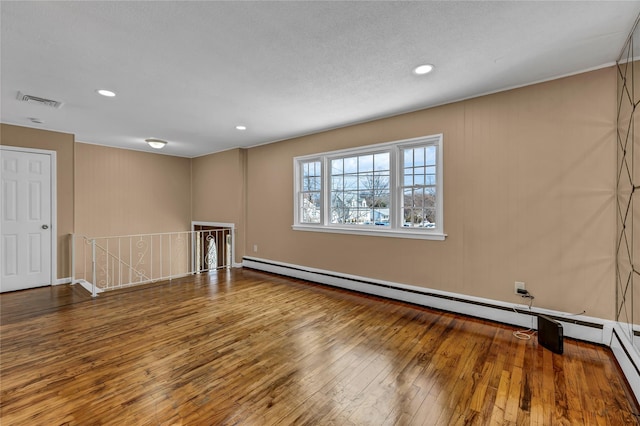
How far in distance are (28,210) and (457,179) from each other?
638cm

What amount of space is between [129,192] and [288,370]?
19.2 ft

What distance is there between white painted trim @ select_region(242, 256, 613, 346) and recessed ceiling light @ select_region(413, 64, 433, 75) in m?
2.56

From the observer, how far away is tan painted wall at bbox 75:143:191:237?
5555 mm

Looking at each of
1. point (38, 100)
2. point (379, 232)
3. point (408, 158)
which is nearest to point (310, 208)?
point (379, 232)

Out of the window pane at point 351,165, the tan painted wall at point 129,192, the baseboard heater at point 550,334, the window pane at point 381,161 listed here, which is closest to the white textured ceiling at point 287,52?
the window pane at point 381,161

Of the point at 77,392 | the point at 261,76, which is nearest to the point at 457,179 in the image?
the point at 261,76

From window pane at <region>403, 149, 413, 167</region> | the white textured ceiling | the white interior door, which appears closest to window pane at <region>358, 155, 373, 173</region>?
window pane at <region>403, 149, 413, 167</region>

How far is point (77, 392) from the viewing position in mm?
1934

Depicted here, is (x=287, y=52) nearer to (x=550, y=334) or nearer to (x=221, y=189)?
(x=550, y=334)

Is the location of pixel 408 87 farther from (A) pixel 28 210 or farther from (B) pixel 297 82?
(A) pixel 28 210

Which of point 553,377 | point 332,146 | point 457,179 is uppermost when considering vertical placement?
point 332,146

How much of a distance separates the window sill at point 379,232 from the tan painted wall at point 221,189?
1.55 meters

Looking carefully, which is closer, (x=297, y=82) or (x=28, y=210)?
(x=297, y=82)

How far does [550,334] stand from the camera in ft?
8.29
